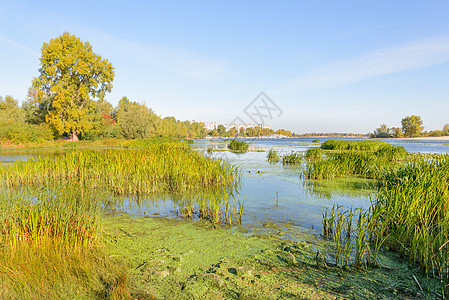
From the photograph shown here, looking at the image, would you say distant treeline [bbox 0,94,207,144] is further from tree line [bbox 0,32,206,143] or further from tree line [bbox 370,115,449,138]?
tree line [bbox 370,115,449,138]

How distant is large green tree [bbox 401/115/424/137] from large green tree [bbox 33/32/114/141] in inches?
4569

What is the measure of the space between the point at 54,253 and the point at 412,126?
425 ft

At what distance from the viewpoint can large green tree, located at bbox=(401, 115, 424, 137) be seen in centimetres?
10575

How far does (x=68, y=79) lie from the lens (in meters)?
36.2

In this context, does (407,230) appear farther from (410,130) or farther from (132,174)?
(410,130)

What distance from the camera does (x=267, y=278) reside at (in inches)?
138

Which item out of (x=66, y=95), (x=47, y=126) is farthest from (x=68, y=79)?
(x=47, y=126)

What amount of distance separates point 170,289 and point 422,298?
2991 mm

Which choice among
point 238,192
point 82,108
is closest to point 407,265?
point 238,192

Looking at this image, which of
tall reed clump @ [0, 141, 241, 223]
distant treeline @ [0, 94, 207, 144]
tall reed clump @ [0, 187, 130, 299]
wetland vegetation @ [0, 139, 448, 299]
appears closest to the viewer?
tall reed clump @ [0, 187, 130, 299]

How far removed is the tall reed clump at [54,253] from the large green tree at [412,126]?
423 feet

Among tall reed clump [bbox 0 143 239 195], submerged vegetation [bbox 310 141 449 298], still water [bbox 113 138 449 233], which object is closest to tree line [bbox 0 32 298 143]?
tall reed clump [bbox 0 143 239 195]

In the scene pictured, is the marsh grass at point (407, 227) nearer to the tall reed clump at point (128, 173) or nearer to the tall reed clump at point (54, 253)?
the tall reed clump at point (54, 253)

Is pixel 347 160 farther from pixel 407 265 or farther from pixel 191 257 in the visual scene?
pixel 191 257
